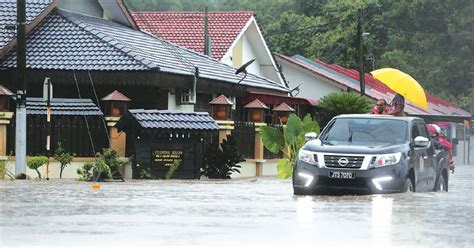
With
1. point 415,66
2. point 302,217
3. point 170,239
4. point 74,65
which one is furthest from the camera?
point 415,66

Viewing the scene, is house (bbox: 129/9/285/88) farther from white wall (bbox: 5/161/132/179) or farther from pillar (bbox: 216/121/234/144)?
white wall (bbox: 5/161/132/179)

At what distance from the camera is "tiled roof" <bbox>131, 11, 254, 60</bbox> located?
52469mm

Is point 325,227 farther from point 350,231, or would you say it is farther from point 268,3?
point 268,3

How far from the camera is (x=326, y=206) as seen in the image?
19.1m

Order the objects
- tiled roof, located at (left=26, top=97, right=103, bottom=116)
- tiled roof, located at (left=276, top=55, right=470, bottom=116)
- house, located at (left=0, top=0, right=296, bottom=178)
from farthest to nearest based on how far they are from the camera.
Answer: tiled roof, located at (left=276, top=55, right=470, bottom=116) < house, located at (left=0, top=0, right=296, bottom=178) < tiled roof, located at (left=26, top=97, right=103, bottom=116)

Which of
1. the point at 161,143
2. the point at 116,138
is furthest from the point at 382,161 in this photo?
the point at 116,138

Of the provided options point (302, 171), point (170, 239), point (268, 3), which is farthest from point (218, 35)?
point (268, 3)

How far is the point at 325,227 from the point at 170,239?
93.5 inches

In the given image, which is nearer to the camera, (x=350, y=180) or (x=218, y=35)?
(x=350, y=180)

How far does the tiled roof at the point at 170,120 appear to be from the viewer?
32.7m

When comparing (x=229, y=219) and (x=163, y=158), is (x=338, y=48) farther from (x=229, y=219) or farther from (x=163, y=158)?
(x=229, y=219)

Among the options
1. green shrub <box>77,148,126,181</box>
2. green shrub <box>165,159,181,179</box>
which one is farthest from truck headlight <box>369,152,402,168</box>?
green shrub <box>165,159,181,179</box>

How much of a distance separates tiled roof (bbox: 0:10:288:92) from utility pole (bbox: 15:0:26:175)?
473cm

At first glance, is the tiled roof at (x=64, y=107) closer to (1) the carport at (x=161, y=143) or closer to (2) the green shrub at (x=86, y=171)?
(1) the carport at (x=161, y=143)
